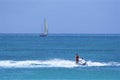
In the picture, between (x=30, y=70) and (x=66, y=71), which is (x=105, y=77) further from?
(x=30, y=70)

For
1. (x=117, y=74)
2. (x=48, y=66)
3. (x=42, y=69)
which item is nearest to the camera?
(x=117, y=74)

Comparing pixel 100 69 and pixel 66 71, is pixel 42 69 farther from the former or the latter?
pixel 100 69

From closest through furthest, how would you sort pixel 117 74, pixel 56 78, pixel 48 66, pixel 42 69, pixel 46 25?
pixel 56 78, pixel 117 74, pixel 42 69, pixel 48 66, pixel 46 25

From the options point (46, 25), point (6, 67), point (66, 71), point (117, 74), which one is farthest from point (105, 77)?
point (46, 25)

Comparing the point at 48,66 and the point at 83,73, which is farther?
the point at 48,66

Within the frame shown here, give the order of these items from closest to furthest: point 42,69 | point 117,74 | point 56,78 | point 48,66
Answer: point 56,78 < point 117,74 < point 42,69 < point 48,66

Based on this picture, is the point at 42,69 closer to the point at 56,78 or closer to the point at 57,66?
the point at 57,66

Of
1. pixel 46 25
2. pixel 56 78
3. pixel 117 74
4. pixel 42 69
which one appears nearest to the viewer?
pixel 56 78

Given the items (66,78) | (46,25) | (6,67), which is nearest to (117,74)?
(66,78)

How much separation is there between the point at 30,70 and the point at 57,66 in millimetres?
4688

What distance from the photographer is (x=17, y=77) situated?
4056 centimetres

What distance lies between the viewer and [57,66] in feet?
163

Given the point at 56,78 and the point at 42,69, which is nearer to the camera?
the point at 56,78

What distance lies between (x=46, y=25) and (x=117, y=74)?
102407mm
